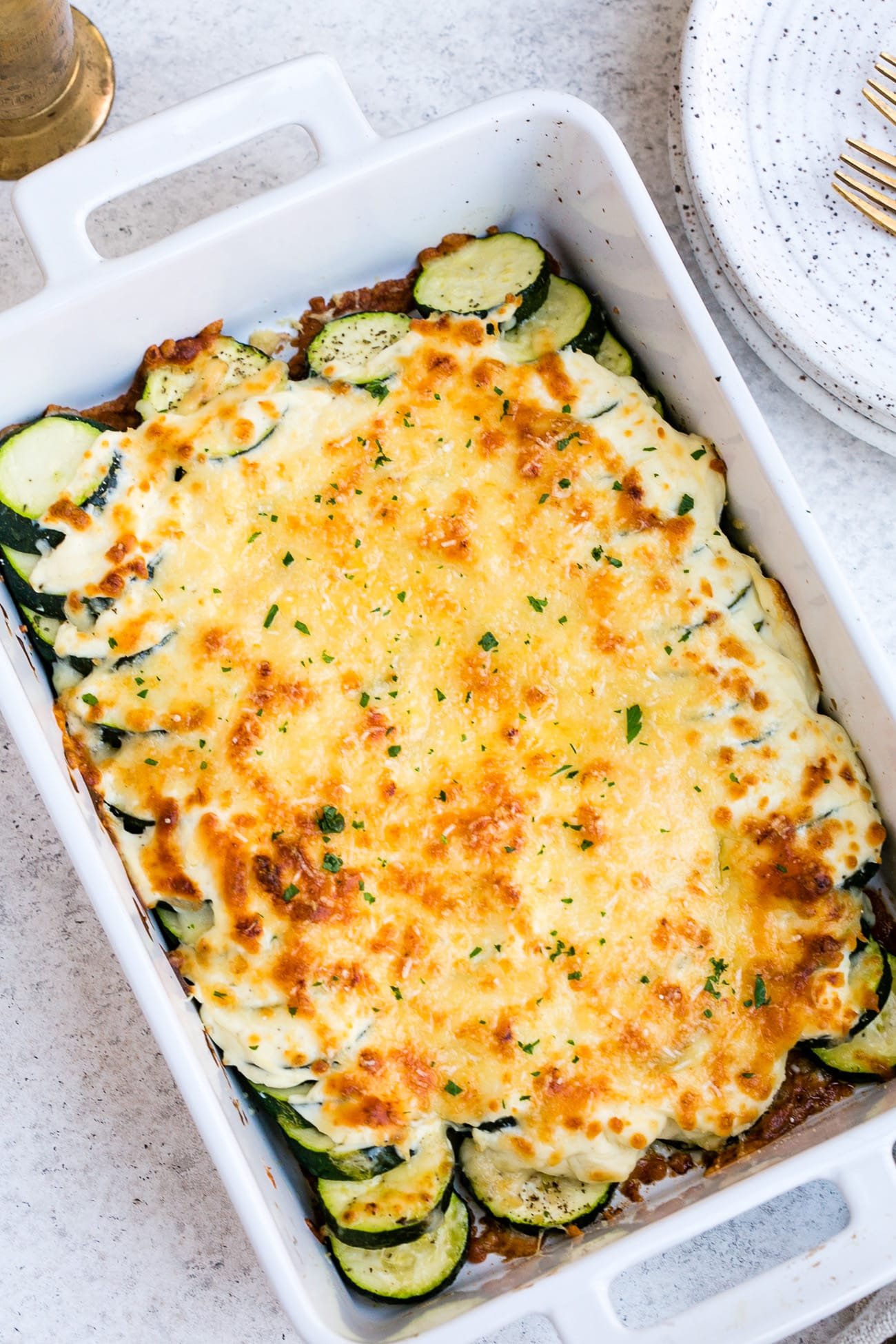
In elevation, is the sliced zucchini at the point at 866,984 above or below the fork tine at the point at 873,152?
below

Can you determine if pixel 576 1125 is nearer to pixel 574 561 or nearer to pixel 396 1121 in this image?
pixel 396 1121

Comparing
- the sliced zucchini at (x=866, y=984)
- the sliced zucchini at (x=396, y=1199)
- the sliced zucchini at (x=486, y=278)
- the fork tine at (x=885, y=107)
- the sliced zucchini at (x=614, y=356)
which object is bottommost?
the sliced zucchini at (x=396, y=1199)

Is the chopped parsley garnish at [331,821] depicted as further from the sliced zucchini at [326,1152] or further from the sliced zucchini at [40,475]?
the sliced zucchini at [40,475]

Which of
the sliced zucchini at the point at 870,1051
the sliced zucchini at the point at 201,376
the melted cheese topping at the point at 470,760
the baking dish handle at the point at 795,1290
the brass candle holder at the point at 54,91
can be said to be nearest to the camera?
the baking dish handle at the point at 795,1290

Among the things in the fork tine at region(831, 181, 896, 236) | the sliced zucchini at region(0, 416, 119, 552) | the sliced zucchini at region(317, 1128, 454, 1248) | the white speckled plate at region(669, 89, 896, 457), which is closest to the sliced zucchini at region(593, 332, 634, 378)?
the white speckled plate at region(669, 89, 896, 457)

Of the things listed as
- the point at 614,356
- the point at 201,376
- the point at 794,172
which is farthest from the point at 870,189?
the point at 201,376

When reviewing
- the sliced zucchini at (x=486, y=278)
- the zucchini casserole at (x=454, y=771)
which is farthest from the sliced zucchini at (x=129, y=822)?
the sliced zucchini at (x=486, y=278)
